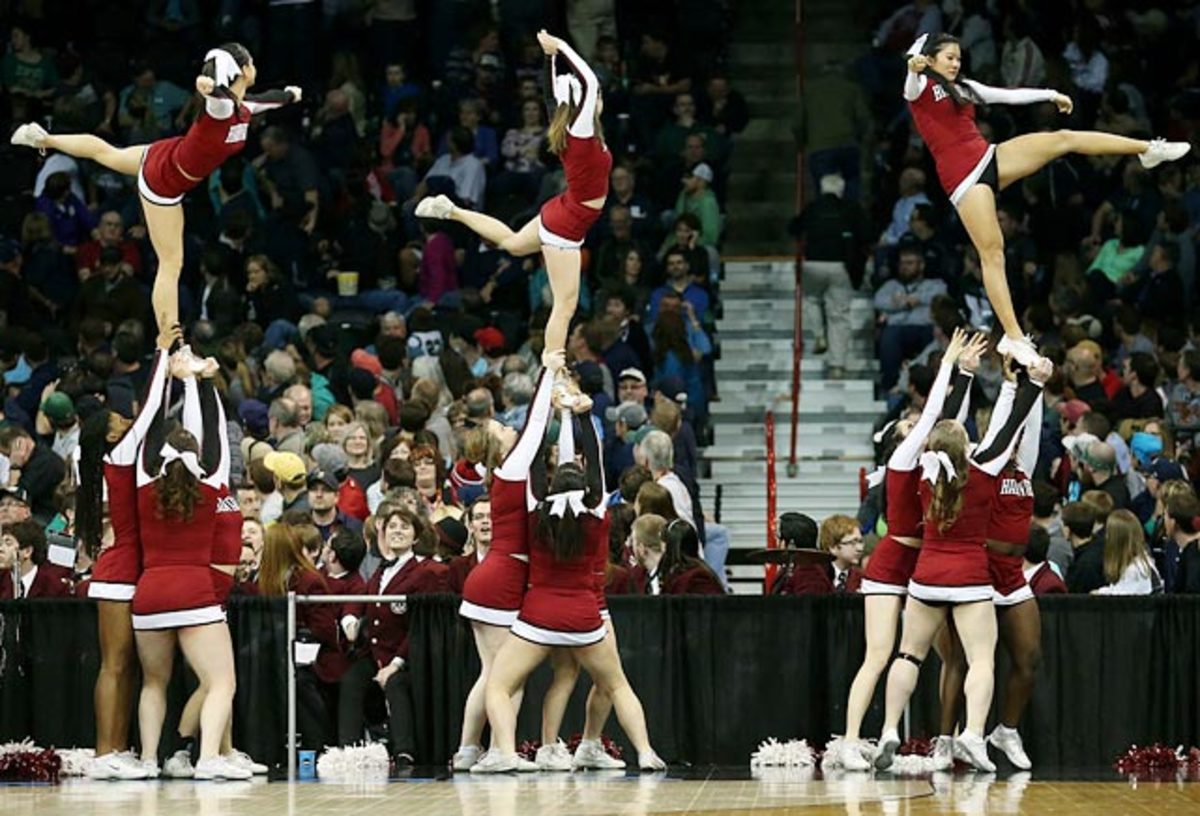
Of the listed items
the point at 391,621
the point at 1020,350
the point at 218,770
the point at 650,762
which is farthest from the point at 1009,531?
the point at 218,770

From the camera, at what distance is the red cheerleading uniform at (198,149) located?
14805 mm

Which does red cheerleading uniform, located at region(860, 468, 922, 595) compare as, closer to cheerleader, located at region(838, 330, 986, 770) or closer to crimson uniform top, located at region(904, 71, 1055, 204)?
cheerleader, located at region(838, 330, 986, 770)

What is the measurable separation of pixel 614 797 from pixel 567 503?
176 cm

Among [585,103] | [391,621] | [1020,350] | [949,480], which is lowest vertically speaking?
[391,621]

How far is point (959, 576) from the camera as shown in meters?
15.1

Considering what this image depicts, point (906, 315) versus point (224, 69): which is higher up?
point (224, 69)

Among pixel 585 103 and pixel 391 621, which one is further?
pixel 391 621

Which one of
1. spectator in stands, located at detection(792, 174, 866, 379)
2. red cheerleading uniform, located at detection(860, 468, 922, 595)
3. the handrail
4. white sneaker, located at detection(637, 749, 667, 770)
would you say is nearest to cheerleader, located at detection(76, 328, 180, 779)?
white sneaker, located at detection(637, 749, 667, 770)

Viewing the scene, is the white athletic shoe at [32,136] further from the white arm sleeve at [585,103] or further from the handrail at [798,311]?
the handrail at [798,311]

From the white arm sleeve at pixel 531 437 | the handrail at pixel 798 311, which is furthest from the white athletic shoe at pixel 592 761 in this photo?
the handrail at pixel 798 311

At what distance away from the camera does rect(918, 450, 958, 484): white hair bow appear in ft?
49.6

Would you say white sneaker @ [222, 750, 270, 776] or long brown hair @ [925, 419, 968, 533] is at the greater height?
A: long brown hair @ [925, 419, 968, 533]

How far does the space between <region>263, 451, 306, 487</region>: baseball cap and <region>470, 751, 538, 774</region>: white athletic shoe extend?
11.1ft

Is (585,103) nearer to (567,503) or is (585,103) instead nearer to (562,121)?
(562,121)
